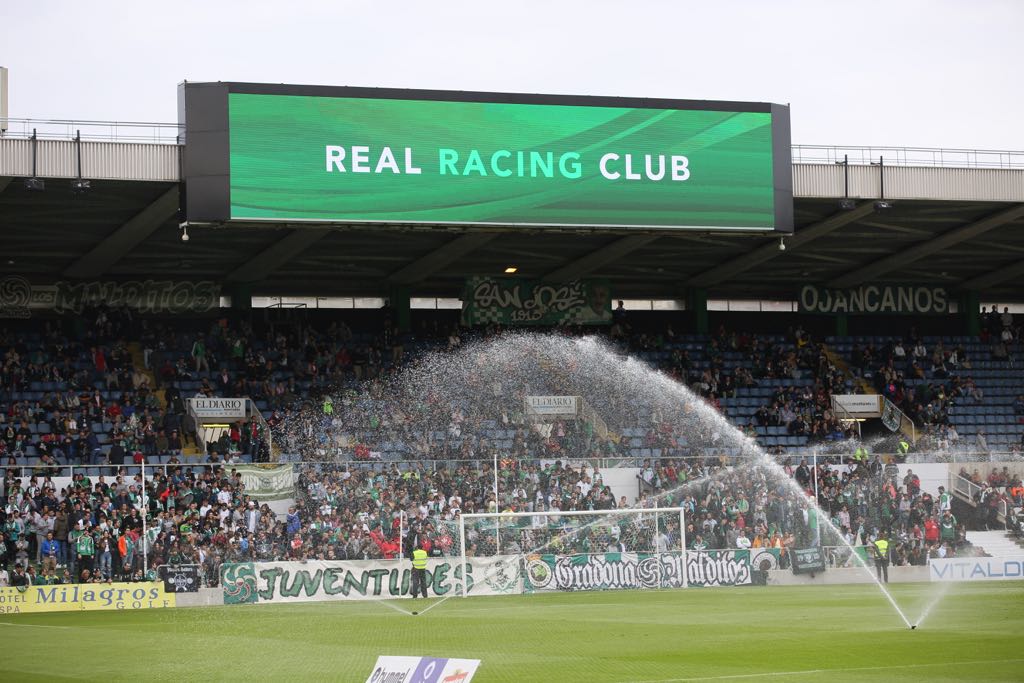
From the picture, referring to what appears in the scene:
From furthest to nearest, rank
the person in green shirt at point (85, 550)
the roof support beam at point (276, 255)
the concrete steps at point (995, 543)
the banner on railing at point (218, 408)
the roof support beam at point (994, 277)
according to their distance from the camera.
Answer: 1. the roof support beam at point (994, 277)
2. the banner on railing at point (218, 408)
3. the roof support beam at point (276, 255)
4. the concrete steps at point (995, 543)
5. the person in green shirt at point (85, 550)

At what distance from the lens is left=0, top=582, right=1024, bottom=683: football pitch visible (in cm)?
1886

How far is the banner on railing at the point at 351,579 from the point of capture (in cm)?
3550

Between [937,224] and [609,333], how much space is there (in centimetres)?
1206

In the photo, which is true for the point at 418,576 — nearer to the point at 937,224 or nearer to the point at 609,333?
the point at 609,333

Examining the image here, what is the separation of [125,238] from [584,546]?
17.0 meters

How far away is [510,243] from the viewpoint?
47.0 metres

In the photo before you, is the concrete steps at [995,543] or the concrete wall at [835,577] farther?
the concrete steps at [995,543]

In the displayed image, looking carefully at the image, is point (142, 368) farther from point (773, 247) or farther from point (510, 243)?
point (773, 247)

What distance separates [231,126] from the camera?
122 ft

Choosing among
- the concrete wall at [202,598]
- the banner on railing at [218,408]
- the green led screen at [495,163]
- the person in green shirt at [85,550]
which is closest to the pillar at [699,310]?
the green led screen at [495,163]

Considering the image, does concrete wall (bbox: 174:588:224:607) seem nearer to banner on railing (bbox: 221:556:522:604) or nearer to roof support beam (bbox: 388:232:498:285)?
banner on railing (bbox: 221:556:522:604)

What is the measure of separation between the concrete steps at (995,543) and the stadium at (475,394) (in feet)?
0.39

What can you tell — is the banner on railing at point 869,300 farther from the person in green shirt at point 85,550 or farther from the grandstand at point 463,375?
the person in green shirt at point 85,550

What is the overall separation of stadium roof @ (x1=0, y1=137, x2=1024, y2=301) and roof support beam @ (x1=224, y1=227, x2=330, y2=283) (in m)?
0.08
